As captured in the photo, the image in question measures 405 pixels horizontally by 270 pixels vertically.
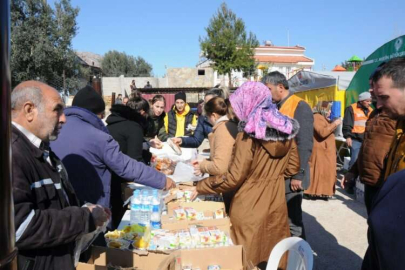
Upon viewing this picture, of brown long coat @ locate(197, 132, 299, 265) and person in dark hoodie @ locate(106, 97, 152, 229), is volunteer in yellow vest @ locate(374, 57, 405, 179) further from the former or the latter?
person in dark hoodie @ locate(106, 97, 152, 229)

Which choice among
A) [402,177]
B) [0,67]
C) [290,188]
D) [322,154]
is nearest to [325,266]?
[290,188]

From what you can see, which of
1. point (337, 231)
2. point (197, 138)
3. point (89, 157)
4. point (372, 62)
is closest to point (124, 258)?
point (89, 157)

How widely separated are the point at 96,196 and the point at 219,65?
1320 inches

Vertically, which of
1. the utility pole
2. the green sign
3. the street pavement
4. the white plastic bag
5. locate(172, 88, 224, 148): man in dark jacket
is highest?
the green sign

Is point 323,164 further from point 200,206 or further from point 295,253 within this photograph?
point 295,253

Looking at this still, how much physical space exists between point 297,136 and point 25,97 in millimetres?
2509

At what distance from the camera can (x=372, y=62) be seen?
23.8 feet

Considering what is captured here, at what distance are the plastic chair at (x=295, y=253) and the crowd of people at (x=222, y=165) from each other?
1.17ft

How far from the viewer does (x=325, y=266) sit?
378 centimetres

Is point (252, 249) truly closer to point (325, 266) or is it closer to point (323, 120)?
point (325, 266)

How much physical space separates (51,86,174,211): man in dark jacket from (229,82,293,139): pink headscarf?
38.1 inches

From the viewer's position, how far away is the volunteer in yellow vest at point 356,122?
261 inches

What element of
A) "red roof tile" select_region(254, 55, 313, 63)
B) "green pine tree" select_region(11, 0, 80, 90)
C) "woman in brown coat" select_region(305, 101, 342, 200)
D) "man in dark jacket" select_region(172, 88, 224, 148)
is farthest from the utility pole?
"red roof tile" select_region(254, 55, 313, 63)

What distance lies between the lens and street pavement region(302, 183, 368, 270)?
3.92 m
